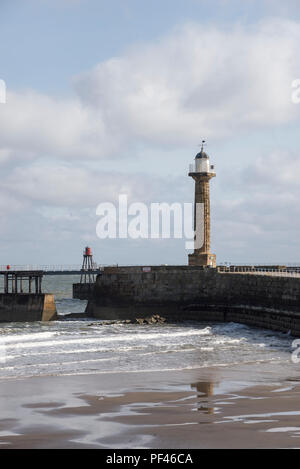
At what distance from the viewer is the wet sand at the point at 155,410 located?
10859 millimetres

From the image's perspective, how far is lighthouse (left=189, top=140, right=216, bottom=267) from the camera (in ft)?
136

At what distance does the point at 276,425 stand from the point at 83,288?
50142mm

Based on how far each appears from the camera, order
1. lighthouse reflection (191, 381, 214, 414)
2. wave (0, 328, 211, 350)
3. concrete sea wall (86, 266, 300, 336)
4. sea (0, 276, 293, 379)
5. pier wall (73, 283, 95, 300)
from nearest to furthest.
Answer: lighthouse reflection (191, 381, 214, 414), sea (0, 276, 293, 379), wave (0, 328, 211, 350), concrete sea wall (86, 266, 300, 336), pier wall (73, 283, 95, 300)

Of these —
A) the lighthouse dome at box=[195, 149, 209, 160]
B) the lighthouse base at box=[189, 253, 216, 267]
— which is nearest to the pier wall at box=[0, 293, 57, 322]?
the lighthouse base at box=[189, 253, 216, 267]

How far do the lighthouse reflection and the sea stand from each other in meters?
2.96

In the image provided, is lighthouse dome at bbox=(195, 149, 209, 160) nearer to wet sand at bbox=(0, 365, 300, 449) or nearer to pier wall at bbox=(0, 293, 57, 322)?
pier wall at bbox=(0, 293, 57, 322)

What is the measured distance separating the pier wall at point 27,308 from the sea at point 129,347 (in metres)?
1.47

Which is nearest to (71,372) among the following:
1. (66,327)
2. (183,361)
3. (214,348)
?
(183,361)

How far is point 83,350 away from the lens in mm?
24422

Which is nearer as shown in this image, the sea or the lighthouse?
the sea

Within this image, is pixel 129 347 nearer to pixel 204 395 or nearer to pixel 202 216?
pixel 204 395

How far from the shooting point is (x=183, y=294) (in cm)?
3819

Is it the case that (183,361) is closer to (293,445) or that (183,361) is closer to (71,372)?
(71,372)

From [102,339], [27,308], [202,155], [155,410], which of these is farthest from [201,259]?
[155,410]
